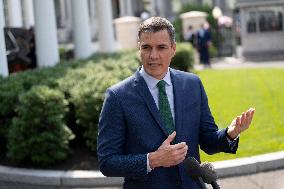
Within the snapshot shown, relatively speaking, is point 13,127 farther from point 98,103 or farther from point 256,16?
point 256,16

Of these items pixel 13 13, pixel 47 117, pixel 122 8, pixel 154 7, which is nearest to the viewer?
pixel 47 117

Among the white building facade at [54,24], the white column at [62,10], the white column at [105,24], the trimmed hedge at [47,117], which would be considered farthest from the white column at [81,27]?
the white column at [62,10]

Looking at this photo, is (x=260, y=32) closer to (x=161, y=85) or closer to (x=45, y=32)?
(x=45, y=32)

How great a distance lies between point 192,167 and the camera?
2.79 m

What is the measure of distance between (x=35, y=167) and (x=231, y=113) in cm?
413

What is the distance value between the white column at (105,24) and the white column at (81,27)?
208cm

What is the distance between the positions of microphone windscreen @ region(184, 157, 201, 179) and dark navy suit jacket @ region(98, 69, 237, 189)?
18 centimetres

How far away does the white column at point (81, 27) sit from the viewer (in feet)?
55.3

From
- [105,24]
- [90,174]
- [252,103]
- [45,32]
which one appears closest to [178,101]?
[90,174]

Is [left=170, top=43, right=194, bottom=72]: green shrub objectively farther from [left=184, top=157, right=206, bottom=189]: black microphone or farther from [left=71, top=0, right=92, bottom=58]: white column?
[left=184, top=157, right=206, bottom=189]: black microphone

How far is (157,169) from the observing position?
2.98 m

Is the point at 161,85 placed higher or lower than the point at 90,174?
higher

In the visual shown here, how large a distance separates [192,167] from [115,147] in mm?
405

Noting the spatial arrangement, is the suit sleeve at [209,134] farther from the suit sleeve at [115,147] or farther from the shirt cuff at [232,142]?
the suit sleeve at [115,147]
